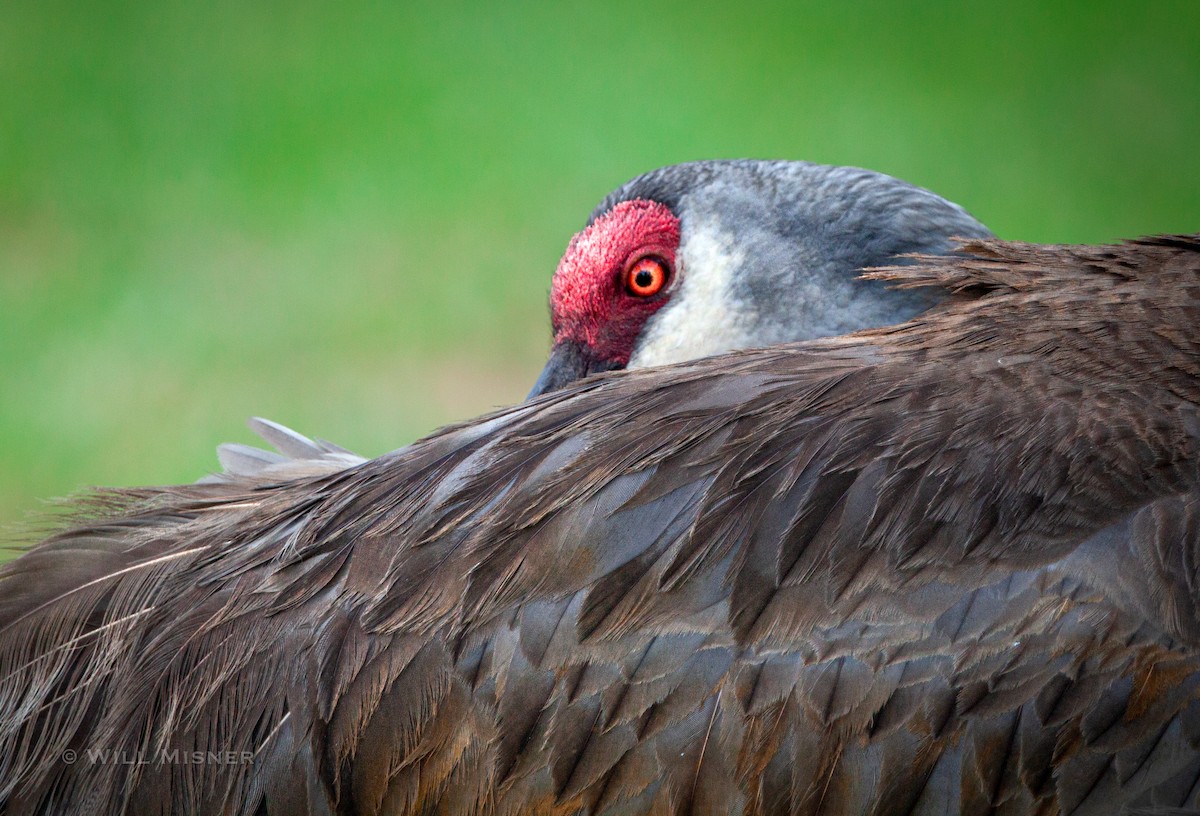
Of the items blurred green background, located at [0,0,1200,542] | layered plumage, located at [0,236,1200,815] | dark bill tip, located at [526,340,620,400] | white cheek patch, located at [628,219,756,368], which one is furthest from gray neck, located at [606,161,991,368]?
blurred green background, located at [0,0,1200,542]

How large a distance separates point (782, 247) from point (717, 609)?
1.13 meters

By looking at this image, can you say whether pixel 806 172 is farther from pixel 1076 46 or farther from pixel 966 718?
pixel 1076 46

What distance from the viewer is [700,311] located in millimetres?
2682

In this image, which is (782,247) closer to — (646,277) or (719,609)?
(646,277)

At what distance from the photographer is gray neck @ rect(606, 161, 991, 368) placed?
8.03 feet

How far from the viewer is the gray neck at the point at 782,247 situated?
2.45 metres

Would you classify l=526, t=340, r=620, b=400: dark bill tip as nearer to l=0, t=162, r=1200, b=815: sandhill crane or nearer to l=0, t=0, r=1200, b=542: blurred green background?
l=0, t=162, r=1200, b=815: sandhill crane

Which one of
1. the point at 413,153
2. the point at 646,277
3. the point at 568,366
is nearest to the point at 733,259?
the point at 646,277

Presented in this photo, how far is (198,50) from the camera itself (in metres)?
7.01

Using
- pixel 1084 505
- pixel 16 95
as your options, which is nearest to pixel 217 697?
pixel 1084 505

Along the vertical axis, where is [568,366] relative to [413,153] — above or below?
below

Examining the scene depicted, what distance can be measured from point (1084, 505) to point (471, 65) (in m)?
6.11

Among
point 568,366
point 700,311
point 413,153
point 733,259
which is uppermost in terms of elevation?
point 413,153

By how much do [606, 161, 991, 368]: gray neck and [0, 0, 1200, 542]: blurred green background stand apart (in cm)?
287
